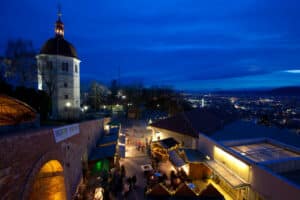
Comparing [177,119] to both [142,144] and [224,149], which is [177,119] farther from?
[224,149]

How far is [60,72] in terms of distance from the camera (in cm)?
1927

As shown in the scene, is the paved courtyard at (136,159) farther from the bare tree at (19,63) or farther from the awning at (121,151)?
the bare tree at (19,63)

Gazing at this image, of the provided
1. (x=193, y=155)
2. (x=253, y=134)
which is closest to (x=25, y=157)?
(x=193, y=155)

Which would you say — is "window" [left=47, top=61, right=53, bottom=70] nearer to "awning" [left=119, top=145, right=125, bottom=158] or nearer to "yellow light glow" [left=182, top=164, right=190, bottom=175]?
"awning" [left=119, top=145, right=125, bottom=158]

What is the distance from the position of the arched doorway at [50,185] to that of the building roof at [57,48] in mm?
16025

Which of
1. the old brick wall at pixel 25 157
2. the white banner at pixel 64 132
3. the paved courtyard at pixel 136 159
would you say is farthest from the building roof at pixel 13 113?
the paved courtyard at pixel 136 159

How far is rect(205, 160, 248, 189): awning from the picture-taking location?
7.79 m

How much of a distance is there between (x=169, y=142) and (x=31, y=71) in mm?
15414

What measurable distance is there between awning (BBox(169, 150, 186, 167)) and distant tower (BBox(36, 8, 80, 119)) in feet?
38.7

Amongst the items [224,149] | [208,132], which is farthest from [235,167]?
[208,132]

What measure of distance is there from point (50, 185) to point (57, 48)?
17.0 meters

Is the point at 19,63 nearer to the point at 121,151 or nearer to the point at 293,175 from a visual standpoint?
the point at 121,151

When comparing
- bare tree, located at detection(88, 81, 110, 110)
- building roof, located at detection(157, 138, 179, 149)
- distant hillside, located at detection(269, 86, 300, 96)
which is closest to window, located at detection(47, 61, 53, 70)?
bare tree, located at detection(88, 81, 110, 110)

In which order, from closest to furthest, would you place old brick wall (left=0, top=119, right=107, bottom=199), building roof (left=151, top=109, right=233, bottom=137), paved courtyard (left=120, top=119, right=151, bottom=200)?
old brick wall (left=0, top=119, right=107, bottom=199)
paved courtyard (left=120, top=119, right=151, bottom=200)
building roof (left=151, top=109, right=233, bottom=137)
